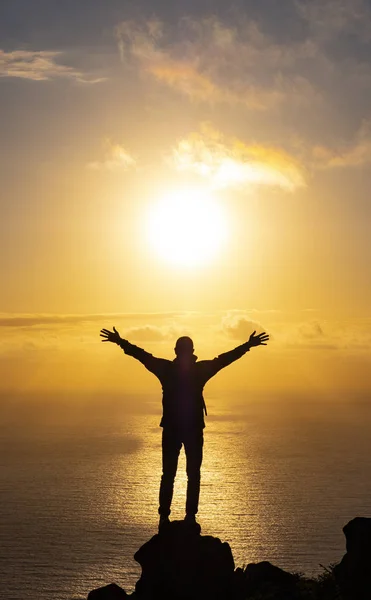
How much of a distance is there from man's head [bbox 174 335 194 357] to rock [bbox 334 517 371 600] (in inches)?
276

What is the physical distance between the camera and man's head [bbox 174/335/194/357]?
17656mm

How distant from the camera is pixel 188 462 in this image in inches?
715

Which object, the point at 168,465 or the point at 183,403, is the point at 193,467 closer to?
the point at 168,465

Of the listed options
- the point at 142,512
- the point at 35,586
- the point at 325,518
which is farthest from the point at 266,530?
the point at 35,586

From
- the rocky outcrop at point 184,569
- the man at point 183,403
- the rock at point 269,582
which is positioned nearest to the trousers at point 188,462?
the man at point 183,403

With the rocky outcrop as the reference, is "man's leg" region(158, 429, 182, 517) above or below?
above

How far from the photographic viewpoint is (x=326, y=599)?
20.5 m

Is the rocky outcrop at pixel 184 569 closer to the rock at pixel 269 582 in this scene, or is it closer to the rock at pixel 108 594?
the rock at pixel 108 594

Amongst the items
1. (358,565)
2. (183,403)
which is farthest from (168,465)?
(358,565)

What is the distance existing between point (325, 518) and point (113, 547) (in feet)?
202

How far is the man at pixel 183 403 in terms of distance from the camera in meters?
17.8

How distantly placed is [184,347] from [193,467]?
10.7 feet

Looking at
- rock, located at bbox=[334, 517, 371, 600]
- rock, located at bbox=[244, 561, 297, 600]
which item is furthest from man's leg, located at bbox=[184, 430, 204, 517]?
rock, located at bbox=[244, 561, 297, 600]

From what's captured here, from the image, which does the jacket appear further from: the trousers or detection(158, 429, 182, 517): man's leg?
detection(158, 429, 182, 517): man's leg
